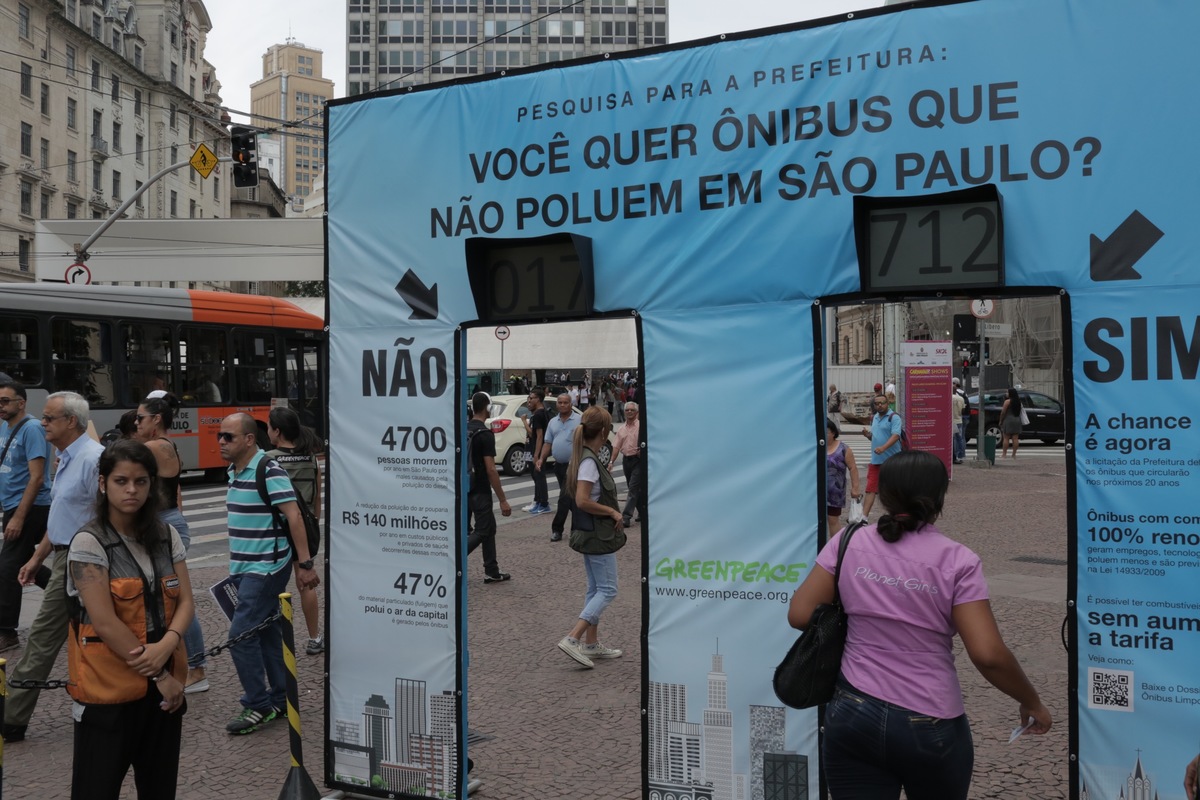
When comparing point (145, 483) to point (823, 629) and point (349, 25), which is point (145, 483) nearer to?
point (823, 629)

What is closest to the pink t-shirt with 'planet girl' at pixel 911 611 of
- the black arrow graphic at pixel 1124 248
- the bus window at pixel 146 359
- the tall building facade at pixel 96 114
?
the black arrow graphic at pixel 1124 248

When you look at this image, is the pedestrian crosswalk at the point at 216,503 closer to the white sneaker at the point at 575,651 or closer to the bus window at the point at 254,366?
the bus window at the point at 254,366

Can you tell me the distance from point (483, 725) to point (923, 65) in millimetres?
4203

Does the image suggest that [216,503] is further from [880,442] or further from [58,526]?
[58,526]

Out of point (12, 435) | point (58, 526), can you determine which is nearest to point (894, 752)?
point (58, 526)

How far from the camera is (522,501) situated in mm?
17391

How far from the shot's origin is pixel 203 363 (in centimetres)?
1939

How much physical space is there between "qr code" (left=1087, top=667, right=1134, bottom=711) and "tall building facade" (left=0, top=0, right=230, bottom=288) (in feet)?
121

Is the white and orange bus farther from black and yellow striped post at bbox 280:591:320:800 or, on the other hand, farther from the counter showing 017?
black and yellow striped post at bbox 280:591:320:800

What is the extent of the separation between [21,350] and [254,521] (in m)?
12.6

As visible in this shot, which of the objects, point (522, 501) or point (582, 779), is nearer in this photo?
point (582, 779)

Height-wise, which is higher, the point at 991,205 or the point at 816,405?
the point at 991,205

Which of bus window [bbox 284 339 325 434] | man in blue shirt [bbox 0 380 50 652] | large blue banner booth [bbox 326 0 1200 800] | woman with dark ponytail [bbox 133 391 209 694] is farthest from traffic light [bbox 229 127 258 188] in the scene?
large blue banner booth [bbox 326 0 1200 800]

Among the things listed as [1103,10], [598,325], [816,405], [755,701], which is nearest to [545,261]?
[816,405]
